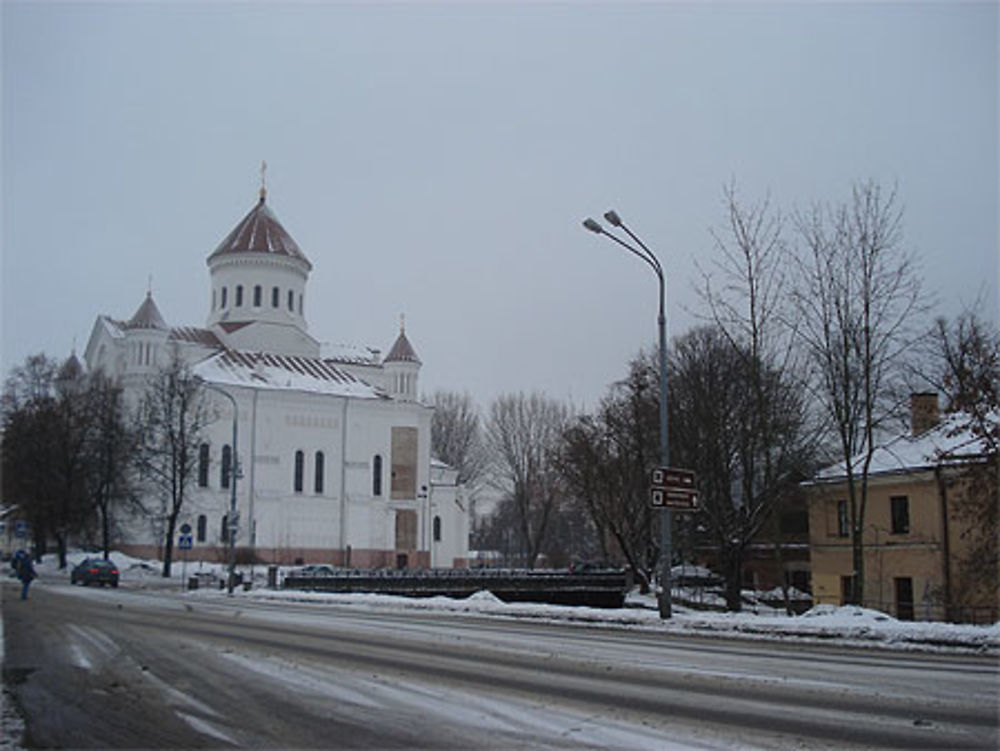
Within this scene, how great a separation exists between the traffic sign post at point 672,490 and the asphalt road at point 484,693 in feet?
15.9

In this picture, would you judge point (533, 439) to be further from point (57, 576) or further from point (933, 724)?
point (933, 724)

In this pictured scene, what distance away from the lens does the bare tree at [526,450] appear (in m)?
73.8

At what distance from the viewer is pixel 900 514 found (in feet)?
109

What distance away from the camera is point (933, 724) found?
8352mm

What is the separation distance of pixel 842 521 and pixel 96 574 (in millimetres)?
32360

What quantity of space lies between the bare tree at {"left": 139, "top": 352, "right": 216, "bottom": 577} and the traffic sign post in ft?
137

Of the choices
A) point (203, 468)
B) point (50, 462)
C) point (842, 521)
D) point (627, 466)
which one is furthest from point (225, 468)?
point (842, 521)

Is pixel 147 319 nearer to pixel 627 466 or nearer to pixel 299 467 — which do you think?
pixel 299 467

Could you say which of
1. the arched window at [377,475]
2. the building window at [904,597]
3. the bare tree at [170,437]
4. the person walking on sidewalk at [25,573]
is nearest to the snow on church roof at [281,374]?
the bare tree at [170,437]

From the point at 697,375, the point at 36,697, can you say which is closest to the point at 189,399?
the point at 697,375

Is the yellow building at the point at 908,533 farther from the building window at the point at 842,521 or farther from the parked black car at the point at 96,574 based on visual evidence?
the parked black car at the point at 96,574

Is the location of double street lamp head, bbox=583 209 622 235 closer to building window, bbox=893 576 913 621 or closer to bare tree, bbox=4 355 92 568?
building window, bbox=893 576 913 621

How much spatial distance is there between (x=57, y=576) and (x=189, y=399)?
12781 mm

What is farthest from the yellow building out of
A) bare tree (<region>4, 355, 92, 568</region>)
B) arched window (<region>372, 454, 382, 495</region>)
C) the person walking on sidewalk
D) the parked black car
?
bare tree (<region>4, 355, 92, 568</region>)
